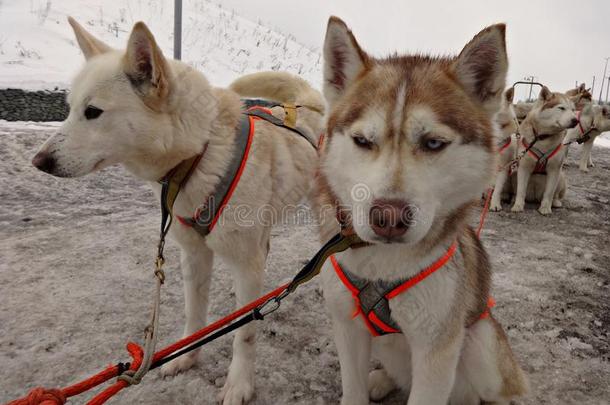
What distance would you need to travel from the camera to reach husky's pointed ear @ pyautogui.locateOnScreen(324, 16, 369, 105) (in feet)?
5.21

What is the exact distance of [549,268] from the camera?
12.1ft

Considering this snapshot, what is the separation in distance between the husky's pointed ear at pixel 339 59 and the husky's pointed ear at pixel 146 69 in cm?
77

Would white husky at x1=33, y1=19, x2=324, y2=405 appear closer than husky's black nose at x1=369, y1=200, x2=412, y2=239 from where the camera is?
No

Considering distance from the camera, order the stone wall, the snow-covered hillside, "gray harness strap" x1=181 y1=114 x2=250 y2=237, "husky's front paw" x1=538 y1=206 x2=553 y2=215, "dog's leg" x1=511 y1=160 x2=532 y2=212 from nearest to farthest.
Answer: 1. "gray harness strap" x1=181 y1=114 x2=250 y2=237
2. "husky's front paw" x1=538 y1=206 x2=553 y2=215
3. "dog's leg" x1=511 y1=160 x2=532 y2=212
4. the stone wall
5. the snow-covered hillside

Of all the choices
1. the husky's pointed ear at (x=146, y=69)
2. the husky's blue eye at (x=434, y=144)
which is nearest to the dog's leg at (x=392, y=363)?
the husky's blue eye at (x=434, y=144)

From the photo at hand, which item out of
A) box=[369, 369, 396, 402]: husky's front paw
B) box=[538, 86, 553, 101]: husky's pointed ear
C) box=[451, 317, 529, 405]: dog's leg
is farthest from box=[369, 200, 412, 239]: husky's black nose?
box=[538, 86, 553, 101]: husky's pointed ear

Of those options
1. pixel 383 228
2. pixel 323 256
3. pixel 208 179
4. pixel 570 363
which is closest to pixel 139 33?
pixel 208 179

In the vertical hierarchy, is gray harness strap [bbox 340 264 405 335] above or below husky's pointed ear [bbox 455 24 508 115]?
below

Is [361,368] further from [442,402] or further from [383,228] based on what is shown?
[383,228]

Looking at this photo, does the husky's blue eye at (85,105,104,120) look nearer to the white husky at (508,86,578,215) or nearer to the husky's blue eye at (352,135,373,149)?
the husky's blue eye at (352,135,373,149)

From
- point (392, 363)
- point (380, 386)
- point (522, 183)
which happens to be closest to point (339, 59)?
point (392, 363)

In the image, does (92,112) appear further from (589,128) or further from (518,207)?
(589,128)

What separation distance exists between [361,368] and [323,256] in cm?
56

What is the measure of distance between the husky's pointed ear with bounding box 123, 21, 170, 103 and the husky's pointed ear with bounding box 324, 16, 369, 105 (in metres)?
0.77
